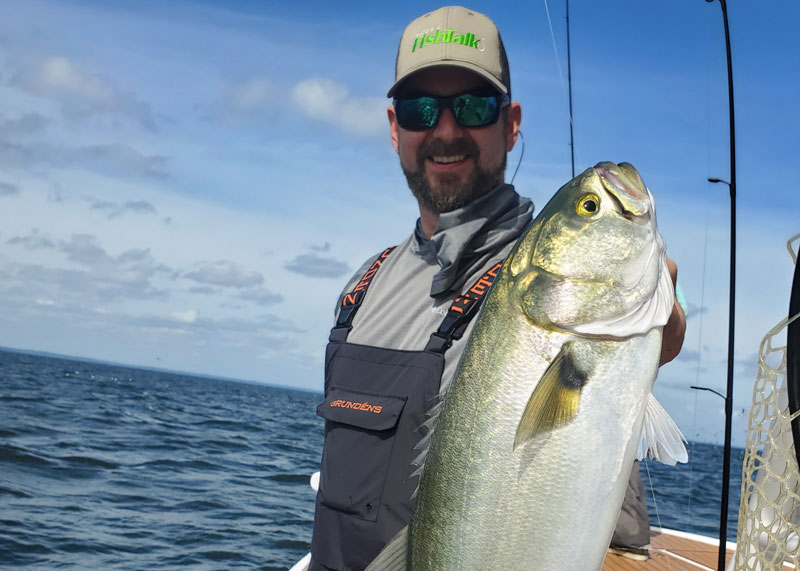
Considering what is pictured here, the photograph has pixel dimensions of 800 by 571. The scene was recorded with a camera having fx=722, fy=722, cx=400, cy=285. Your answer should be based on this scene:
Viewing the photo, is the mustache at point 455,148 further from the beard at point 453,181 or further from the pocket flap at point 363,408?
the pocket flap at point 363,408

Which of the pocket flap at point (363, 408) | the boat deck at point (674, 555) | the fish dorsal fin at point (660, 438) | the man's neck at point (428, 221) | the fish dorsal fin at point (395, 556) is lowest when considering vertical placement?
the boat deck at point (674, 555)

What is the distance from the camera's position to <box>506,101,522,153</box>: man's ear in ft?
10.6

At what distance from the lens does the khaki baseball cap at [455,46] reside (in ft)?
9.84

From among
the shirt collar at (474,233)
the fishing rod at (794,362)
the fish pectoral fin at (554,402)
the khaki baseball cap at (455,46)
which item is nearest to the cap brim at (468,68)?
the khaki baseball cap at (455,46)

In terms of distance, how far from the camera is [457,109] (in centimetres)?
304

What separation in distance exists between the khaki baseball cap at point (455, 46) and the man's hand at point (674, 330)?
1282mm

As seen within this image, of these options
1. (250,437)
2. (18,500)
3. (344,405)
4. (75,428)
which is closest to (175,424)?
(250,437)

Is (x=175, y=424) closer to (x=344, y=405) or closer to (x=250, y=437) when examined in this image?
(x=250, y=437)

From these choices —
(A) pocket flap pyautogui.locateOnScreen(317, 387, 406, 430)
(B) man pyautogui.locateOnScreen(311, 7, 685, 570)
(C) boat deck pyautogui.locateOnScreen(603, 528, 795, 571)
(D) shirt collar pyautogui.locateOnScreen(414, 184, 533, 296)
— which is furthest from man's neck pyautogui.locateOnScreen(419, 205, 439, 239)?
(C) boat deck pyautogui.locateOnScreen(603, 528, 795, 571)

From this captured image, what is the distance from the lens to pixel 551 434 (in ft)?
5.45

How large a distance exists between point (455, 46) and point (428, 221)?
0.76 m

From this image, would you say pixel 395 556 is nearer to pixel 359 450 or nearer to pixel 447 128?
pixel 359 450

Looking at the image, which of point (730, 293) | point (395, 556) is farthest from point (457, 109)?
point (730, 293)

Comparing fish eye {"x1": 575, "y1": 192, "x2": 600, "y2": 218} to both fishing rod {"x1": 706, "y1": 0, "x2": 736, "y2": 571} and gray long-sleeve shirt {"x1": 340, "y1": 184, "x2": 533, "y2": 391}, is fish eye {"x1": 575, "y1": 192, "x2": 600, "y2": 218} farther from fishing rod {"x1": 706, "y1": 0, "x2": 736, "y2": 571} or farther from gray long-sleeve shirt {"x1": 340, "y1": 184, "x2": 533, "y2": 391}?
fishing rod {"x1": 706, "y1": 0, "x2": 736, "y2": 571}
